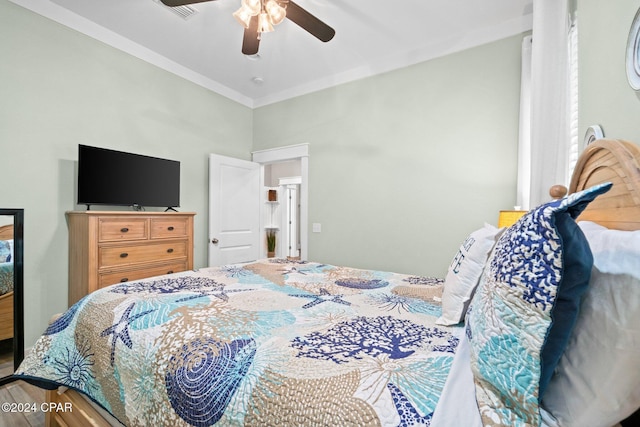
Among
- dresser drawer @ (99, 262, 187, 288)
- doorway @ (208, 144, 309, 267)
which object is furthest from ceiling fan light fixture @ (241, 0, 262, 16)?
dresser drawer @ (99, 262, 187, 288)

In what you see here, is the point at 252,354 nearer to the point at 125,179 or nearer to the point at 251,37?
the point at 251,37

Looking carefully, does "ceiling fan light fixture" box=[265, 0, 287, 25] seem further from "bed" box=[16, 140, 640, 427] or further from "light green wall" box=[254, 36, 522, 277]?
"bed" box=[16, 140, 640, 427]

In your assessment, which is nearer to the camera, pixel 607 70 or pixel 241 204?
pixel 607 70

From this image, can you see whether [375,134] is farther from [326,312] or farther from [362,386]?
[362,386]

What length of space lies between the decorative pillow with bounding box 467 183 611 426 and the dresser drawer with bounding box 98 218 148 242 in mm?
2864

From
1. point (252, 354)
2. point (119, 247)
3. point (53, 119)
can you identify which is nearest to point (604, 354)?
point (252, 354)

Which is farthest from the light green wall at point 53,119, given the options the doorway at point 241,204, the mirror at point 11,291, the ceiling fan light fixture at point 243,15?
the ceiling fan light fixture at point 243,15

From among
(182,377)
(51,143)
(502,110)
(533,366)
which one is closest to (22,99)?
(51,143)

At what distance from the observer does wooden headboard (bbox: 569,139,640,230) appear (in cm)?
84

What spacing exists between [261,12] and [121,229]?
2.15m

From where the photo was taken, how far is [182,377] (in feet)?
3.09

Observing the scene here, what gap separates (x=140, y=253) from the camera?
271 cm

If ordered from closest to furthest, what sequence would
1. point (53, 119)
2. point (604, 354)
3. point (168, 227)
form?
point (604, 354), point (53, 119), point (168, 227)

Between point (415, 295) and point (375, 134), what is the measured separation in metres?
2.22
